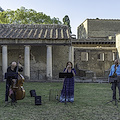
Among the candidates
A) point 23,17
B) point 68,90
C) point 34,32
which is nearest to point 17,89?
point 68,90

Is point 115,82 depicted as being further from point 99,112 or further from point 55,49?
point 55,49

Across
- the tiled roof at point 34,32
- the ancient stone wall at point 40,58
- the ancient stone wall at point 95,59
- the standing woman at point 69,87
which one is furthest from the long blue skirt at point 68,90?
the ancient stone wall at point 95,59

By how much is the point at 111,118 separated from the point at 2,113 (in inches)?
123

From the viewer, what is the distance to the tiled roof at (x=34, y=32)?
711 inches

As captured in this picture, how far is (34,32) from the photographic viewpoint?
19656mm

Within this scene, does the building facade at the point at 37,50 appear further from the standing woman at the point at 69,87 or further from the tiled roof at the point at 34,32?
the standing woman at the point at 69,87

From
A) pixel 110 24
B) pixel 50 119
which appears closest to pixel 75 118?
pixel 50 119

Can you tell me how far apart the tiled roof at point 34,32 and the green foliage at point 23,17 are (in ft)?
56.6

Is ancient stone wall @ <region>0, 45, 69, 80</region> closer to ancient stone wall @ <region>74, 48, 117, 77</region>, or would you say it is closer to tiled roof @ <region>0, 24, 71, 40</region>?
tiled roof @ <region>0, 24, 71, 40</region>

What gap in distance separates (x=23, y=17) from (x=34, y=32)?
19392 mm

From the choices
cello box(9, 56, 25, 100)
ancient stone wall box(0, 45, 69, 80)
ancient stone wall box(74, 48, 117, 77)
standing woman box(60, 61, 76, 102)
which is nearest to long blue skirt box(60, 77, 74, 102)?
standing woman box(60, 61, 76, 102)

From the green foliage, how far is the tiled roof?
17.2 meters

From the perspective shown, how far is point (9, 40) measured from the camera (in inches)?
712

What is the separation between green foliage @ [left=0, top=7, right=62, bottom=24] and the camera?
3777 cm
